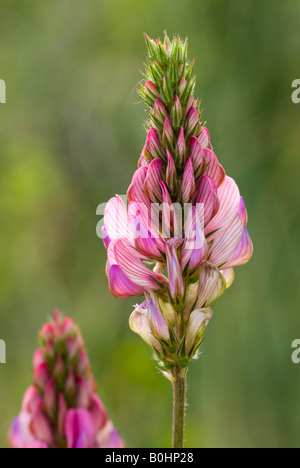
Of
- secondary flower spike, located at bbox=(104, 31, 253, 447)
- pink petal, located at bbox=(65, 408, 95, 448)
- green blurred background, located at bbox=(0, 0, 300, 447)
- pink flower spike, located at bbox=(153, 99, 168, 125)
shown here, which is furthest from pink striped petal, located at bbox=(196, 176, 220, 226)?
green blurred background, located at bbox=(0, 0, 300, 447)

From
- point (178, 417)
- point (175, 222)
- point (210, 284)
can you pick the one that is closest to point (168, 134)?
point (175, 222)

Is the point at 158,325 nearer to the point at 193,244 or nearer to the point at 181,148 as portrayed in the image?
the point at 193,244

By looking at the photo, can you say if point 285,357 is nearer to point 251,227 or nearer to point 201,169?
point 251,227

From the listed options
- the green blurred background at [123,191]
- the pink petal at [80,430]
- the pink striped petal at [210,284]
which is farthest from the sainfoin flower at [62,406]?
the green blurred background at [123,191]

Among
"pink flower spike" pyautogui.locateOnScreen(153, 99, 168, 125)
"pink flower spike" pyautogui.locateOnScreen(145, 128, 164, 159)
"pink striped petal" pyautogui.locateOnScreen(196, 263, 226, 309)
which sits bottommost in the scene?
"pink striped petal" pyautogui.locateOnScreen(196, 263, 226, 309)

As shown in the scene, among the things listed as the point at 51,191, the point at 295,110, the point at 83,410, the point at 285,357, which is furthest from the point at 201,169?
the point at 51,191

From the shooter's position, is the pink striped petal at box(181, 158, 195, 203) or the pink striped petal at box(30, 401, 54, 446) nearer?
the pink striped petal at box(181, 158, 195, 203)

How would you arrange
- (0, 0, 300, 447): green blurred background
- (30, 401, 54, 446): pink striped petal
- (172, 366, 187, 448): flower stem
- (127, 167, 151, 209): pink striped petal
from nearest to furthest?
(172, 366, 187, 448): flower stem < (127, 167, 151, 209): pink striped petal < (30, 401, 54, 446): pink striped petal < (0, 0, 300, 447): green blurred background

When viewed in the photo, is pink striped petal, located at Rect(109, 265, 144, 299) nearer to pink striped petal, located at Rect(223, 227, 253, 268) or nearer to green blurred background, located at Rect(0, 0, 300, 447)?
pink striped petal, located at Rect(223, 227, 253, 268)
